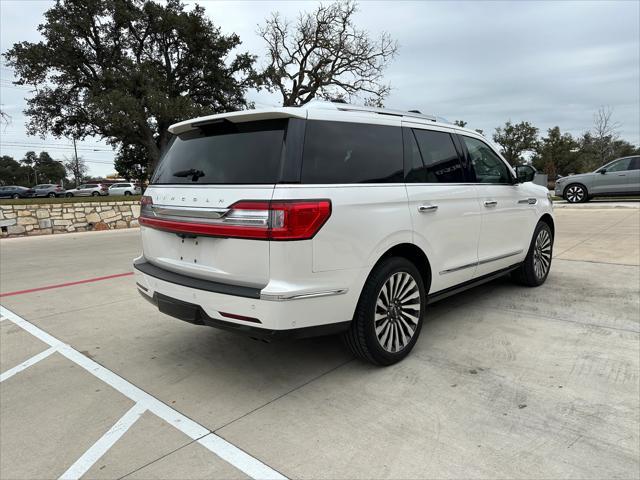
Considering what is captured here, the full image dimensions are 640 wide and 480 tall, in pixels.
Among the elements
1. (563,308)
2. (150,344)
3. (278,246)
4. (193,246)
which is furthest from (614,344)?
(150,344)

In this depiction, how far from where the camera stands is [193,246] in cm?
304

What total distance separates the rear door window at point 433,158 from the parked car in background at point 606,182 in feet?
52.6

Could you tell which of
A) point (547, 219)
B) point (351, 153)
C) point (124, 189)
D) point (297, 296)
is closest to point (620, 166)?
point (547, 219)

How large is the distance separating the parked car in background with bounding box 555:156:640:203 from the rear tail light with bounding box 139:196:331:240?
18.0 metres

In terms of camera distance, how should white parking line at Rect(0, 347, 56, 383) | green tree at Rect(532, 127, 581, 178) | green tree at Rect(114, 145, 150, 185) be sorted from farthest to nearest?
green tree at Rect(532, 127, 581, 178), green tree at Rect(114, 145, 150, 185), white parking line at Rect(0, 347, 56, 383)

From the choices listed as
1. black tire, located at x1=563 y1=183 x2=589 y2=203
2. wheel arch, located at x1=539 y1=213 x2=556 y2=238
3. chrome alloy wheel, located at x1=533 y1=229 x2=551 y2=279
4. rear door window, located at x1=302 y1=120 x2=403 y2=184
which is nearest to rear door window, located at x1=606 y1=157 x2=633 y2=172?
black tire, located at x1=563 y1=183 x2=589 y2=203

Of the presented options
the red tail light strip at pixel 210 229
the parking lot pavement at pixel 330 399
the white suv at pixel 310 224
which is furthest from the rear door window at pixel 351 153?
the parking lot pavement at pixel 330 399

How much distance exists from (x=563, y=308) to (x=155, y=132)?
31736mm

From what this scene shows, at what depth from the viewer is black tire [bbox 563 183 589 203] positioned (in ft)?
58.4

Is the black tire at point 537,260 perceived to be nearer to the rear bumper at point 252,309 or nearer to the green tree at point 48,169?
the rear bumper at point 252,309

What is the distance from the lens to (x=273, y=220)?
2607mm

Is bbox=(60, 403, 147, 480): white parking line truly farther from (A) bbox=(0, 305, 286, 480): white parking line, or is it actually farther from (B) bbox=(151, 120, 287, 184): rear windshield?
(B) bbox=(151, 120, 287, 184): rear windshield

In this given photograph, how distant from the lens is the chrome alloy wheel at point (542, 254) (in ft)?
18.0

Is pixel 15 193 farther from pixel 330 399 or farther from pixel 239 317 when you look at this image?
pixel 330 399
